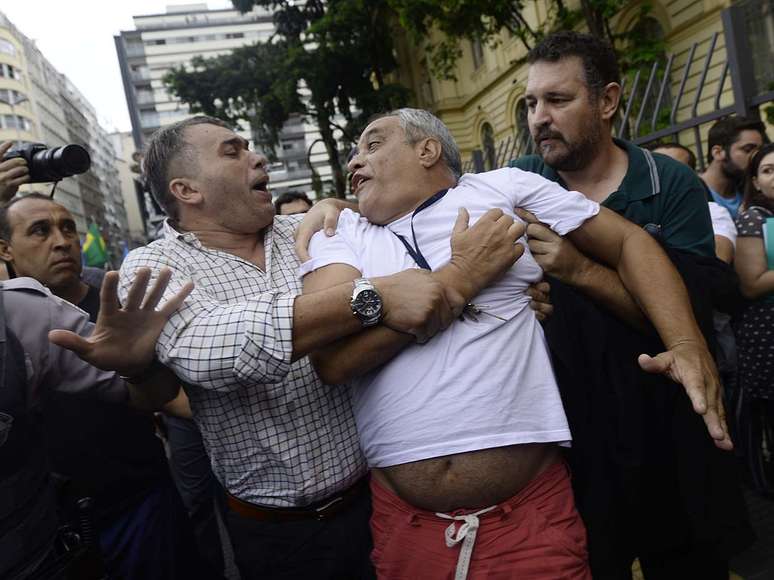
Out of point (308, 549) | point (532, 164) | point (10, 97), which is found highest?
point (10, 97)

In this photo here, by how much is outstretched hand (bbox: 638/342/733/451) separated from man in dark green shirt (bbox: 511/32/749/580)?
0.23 metres

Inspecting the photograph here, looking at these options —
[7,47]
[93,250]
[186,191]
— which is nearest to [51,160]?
[186,191]

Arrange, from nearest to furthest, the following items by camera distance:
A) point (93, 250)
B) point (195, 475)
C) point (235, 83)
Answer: point (195, 475), point (93, 250), point (235, 83)

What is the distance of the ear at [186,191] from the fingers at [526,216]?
1.03 meters

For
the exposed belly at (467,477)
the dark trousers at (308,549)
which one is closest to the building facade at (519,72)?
the exposed belly at (467,477)

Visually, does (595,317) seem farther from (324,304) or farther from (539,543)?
(324,304)

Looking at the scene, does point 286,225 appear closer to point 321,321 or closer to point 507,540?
point 321,321

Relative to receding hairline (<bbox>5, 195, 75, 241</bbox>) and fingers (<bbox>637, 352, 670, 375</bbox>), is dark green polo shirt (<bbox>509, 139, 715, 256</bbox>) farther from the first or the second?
receding hairline (<bbox>5, 195, 75, 241</bbox>)

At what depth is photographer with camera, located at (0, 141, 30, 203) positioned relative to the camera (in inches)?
100

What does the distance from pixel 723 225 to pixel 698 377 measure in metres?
2.08

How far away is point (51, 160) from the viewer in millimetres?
2602

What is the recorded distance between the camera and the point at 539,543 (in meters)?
1.55

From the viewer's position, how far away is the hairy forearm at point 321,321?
60.5 inches

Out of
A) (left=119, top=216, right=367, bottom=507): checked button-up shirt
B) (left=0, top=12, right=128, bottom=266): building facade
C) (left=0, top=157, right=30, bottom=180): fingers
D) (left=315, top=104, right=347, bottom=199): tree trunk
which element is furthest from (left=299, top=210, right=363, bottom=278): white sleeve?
(left=0, top=12, right=128, bottom=266): building facade
